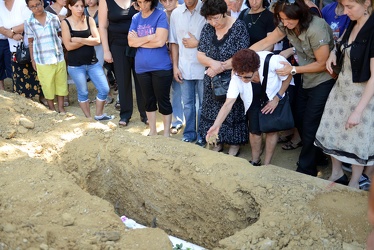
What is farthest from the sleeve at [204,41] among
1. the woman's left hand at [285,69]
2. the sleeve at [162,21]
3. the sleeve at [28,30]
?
the sleeve at [28,30]

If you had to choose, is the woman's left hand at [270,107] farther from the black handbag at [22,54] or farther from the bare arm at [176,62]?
the black handbag at [22,54]

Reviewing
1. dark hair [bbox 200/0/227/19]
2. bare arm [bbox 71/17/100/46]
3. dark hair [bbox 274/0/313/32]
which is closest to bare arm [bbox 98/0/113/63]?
bare arm [bbox 71/17/100/46]

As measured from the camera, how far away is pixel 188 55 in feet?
20.7

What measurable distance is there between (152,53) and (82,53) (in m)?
1.34

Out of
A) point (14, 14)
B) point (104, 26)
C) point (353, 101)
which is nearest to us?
point (353, 101)

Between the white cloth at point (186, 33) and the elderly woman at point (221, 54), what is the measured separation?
26 cm

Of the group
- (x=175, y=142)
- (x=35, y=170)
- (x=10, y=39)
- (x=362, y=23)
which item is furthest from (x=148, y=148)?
(x=10, y=39)

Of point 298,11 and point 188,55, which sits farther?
point 188,55

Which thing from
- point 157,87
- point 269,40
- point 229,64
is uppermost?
point 269,40

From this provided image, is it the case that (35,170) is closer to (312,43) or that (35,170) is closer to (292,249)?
(292,249)

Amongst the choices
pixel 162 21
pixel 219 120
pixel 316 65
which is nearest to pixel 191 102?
pixel 162 21

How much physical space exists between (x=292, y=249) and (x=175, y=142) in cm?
200

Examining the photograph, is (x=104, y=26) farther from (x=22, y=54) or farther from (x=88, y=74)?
(x=22, y=54)

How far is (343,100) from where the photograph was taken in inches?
190
